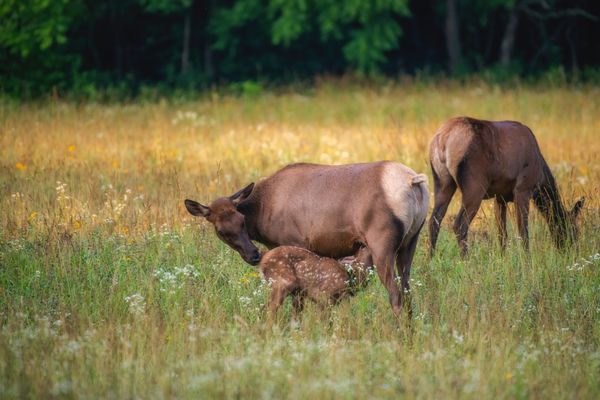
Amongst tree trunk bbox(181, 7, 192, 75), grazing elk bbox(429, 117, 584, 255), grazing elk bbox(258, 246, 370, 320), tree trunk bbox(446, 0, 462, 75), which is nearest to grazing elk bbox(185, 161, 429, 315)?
grazing elk bbox(258, 246, 370, 320)

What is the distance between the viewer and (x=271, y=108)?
66.8 feet

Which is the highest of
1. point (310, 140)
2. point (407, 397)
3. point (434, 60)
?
point (407, 397)

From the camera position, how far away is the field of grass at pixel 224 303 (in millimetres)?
6199

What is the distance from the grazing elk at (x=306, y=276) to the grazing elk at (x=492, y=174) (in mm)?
2043

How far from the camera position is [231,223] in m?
8.47

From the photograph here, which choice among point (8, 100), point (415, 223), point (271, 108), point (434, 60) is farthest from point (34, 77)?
point (415, 223)

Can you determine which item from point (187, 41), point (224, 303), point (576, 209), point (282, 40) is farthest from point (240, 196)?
point (282, 40)

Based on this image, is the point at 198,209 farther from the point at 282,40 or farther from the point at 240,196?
the point at 282,40

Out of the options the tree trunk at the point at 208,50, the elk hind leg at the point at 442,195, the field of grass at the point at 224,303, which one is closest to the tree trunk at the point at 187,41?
the tree trunk at the point at 208,50

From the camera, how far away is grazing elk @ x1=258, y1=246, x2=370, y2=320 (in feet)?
25.7

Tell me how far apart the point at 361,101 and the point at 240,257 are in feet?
37.5

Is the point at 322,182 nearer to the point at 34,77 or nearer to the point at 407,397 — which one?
the point at 407,397

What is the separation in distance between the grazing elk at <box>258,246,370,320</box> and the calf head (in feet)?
1.24

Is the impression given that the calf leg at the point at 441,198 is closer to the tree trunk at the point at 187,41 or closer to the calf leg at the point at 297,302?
the calf leg at the point at 297,302
